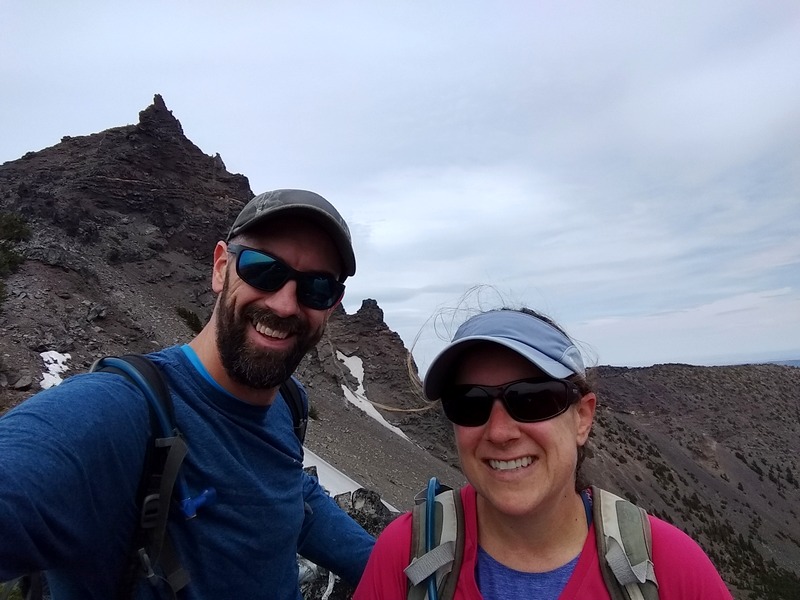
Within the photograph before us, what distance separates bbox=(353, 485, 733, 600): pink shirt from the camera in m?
1.69

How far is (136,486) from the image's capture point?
75.8 inches

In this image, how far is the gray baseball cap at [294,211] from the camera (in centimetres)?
248

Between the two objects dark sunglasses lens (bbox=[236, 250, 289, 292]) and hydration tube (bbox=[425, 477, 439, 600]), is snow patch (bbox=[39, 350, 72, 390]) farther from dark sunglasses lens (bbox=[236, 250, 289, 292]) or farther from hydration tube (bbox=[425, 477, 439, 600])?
hydration tube (bbox=[425, 477, 439, 600])

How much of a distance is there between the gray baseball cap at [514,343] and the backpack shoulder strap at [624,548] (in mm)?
524

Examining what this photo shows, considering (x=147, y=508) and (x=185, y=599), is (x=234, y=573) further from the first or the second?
(x=147, y=508)

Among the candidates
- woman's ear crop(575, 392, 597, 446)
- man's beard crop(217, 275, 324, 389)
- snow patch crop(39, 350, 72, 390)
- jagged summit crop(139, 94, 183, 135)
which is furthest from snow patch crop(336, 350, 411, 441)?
woman's ear crop(575, 392, 597, 446)

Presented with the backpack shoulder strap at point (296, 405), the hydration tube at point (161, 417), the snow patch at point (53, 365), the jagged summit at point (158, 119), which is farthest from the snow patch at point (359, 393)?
the hydration tube at point (161, 417)

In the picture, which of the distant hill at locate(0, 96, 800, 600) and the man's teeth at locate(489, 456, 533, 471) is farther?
the distant hill at locate(0, 96, 800, 600)

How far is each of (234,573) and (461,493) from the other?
1050mm

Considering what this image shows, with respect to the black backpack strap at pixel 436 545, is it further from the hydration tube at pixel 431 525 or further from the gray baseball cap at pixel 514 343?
the gray baseball cap at pixel 514 343

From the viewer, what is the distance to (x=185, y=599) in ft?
6.86

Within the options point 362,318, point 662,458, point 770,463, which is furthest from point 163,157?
point 770,463

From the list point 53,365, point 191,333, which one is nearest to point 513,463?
point 53,365

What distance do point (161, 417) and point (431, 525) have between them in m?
1.15
